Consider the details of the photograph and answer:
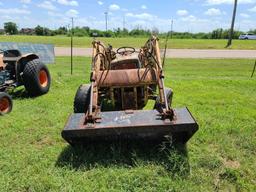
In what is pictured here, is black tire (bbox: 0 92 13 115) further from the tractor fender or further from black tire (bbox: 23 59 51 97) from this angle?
the tractor fender

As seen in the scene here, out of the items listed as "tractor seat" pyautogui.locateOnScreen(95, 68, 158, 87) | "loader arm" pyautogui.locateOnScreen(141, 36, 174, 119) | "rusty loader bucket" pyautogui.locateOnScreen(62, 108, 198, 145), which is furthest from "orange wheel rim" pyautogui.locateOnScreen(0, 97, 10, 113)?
"loader arm" pyautogui.locateOnScreen(141, 36, 174, 119)

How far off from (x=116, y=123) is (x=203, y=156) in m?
1.22

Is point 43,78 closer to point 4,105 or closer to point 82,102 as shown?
point 4,105

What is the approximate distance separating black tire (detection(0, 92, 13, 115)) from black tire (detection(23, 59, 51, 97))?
1.36 metres

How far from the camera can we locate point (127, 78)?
18.2 ft

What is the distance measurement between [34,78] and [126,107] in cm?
336

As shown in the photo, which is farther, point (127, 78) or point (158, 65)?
point (158, 65)

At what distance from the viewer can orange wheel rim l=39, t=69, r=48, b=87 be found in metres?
8.63

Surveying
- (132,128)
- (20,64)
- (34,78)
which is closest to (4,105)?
(34,78)

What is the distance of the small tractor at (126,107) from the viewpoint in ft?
13.5

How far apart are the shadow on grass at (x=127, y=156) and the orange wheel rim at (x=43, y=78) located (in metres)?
4.23

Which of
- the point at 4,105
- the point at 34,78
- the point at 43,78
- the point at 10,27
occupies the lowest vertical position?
the point at 10,27

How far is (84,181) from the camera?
3.75 meters

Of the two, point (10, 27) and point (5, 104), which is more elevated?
point (5, 104)
